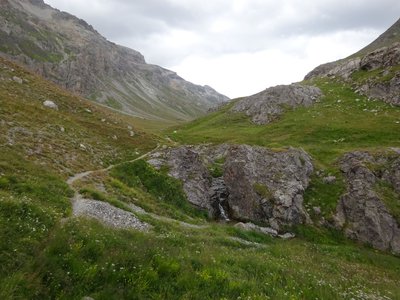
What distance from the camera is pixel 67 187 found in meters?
26.4

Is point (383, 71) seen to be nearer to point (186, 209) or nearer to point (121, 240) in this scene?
point (186, 209)

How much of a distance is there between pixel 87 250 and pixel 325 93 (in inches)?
3418

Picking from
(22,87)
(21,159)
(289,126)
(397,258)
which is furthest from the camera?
(289,126)

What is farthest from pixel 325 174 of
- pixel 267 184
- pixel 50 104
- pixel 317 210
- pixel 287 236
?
pixel 50 104

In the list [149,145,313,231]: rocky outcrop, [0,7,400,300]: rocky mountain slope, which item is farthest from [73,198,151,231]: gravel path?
[149,145,313,231]: rocky outcrop

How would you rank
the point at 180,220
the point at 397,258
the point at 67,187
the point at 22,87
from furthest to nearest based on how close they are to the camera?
the point at 22,87 → the point at 397,258 → the point at 180,220 → the point at 67,187

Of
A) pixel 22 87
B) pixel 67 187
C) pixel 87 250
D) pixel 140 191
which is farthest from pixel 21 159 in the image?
pixel 22 87

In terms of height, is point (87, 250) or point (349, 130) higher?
point (349, 130)

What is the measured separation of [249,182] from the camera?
41.1 meters

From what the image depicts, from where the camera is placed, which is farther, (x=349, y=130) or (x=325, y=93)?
(x=325, y=93)

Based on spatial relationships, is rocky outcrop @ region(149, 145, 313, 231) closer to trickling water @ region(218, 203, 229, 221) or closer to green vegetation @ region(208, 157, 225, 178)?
trickling water @ region(218, 203, 229, 221)

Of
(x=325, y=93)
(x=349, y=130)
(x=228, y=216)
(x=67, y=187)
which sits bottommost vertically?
(x=228, y=216)

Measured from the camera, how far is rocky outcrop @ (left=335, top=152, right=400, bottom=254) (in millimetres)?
35969

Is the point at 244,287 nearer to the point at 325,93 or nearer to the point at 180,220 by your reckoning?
the point at 180,220
